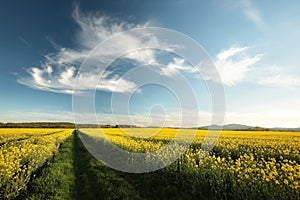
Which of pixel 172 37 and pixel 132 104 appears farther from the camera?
pixel 132 104

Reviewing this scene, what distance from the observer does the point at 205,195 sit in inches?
340

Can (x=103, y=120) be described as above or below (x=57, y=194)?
above

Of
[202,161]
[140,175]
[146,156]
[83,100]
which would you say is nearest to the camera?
[202,161]

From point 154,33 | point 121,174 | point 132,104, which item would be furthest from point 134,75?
point 121,174

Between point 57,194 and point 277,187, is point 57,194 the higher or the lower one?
the lower one

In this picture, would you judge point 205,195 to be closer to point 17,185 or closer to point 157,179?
point 157,179

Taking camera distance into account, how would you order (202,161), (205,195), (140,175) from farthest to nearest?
(140,175), (202,161), (205,195)

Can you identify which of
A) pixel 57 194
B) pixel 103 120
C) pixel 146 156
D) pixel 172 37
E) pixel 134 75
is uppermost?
pixel 172 37

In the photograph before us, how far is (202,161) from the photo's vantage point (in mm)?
10562

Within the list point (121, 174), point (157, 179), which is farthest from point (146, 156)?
point (157, 179)

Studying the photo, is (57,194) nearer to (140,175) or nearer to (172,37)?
(140,175)

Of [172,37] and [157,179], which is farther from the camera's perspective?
[172,37]

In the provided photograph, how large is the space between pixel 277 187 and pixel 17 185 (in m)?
8.76

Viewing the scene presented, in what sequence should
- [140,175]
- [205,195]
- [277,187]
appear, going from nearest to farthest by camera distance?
[277,187] < [205,195] < [140,175]
